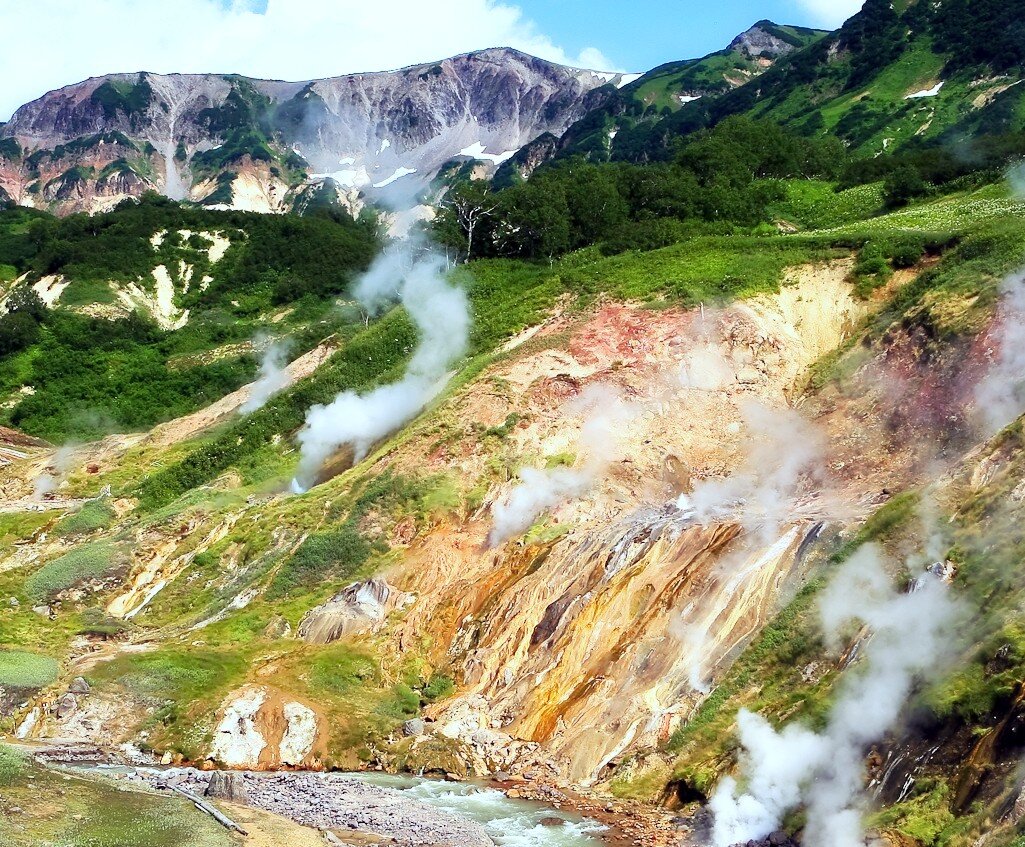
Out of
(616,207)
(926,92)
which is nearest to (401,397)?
(616,207)

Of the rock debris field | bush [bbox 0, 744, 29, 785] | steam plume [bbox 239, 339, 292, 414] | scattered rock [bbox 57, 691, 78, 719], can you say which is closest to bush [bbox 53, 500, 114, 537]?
steam plume [bbox 239, 339, 292, 414]

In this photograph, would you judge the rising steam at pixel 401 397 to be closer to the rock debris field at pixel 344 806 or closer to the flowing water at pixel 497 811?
the rock debris field at pixel 344 806

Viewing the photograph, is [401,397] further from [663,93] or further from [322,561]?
[663,93]

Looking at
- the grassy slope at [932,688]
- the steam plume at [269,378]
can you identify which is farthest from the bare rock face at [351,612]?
the steam plume at [269,378]

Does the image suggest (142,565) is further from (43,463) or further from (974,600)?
(974,600)

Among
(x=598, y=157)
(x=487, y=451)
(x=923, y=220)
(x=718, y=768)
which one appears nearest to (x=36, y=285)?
(x=487, y=451)
